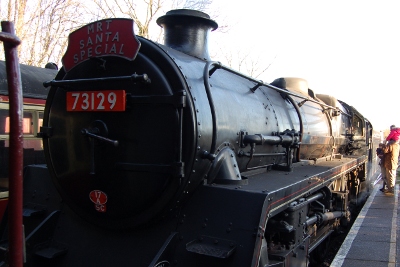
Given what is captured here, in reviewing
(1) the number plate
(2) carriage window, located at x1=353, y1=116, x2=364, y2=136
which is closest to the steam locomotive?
(1) the number plate

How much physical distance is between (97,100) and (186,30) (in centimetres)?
138

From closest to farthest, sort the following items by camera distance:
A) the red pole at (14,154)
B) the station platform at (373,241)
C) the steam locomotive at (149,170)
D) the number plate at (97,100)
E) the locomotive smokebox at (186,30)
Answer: the red pole at (14,154) < the steam locomotive at (149,170) < the number plate at (97,100) < the locomotive smokebox at (186,30) < the station platform at (373,241)

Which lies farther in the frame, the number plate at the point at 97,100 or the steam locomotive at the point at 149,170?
the number plate at the point at 97,100

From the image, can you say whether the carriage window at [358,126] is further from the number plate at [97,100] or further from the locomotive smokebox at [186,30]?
the number plate at [97,100]

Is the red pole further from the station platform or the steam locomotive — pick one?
the station platform

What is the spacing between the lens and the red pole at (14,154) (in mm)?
1319

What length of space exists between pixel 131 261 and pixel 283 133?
233 centimetres

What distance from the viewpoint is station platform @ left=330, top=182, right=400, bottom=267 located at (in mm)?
4789

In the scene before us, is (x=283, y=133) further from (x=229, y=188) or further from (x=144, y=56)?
(x=144, y=56)

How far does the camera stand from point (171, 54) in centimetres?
326

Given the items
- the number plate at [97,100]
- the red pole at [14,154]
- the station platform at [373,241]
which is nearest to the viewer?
the red pole at [14,154]

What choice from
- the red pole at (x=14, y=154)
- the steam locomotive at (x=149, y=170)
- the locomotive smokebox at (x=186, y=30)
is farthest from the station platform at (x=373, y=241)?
the red pole at (x=14, y=154)

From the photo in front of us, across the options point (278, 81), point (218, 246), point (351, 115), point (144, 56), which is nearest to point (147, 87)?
point (144, 56)

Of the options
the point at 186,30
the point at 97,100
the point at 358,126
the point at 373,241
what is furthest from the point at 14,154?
the point at 358,126
